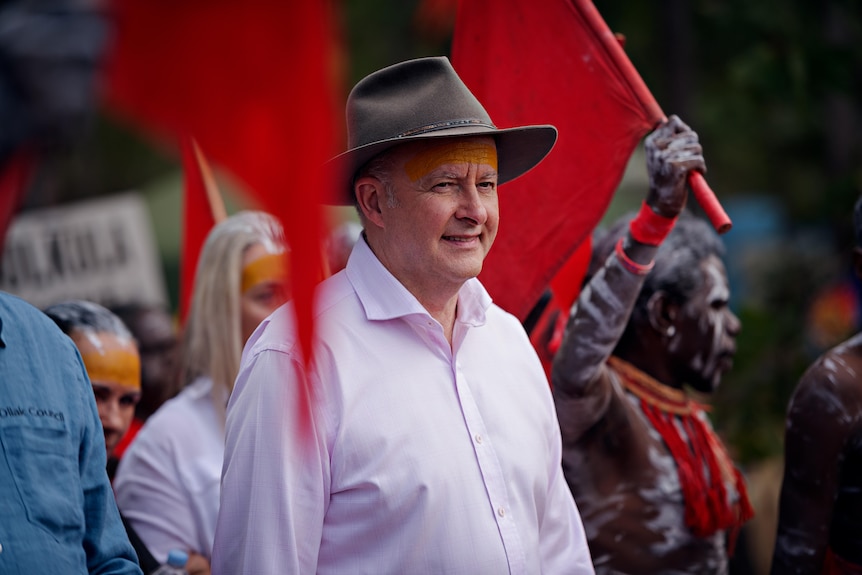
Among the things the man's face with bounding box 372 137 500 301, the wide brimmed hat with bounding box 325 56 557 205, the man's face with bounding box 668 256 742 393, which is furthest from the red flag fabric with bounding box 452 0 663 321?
the man's face with bounding box 372 137 500 301

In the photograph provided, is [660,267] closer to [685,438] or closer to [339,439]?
[685,438]

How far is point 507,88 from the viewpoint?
312 centimetres

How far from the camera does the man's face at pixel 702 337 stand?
326 cm

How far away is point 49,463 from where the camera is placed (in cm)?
198

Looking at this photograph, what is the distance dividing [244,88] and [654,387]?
246 cm

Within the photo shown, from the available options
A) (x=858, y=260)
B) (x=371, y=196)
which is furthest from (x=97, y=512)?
(x=858, y=260)

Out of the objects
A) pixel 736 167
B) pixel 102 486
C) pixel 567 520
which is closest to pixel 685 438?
pixel 567 520

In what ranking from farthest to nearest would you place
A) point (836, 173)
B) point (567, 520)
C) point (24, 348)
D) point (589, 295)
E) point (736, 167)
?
point (736, 167)
point (836, 173)
point (589, 295)
point (567, 520)
point (24, 348)

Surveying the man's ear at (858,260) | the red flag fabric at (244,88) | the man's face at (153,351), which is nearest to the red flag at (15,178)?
the red flag fabric at (244,88)

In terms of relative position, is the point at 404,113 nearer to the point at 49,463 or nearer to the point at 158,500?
the point at 49,463

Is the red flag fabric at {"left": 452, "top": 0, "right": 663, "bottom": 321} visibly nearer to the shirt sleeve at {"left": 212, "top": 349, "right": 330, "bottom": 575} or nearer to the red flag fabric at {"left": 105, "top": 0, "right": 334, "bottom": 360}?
the shirt sleeve at {"left": 212, "top": 349, "right": 330, "bottom": 575}

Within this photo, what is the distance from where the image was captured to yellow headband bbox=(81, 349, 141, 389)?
2.82m

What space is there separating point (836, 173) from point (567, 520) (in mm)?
7056

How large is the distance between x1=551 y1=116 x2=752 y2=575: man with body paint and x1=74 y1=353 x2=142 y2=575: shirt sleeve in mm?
1298
